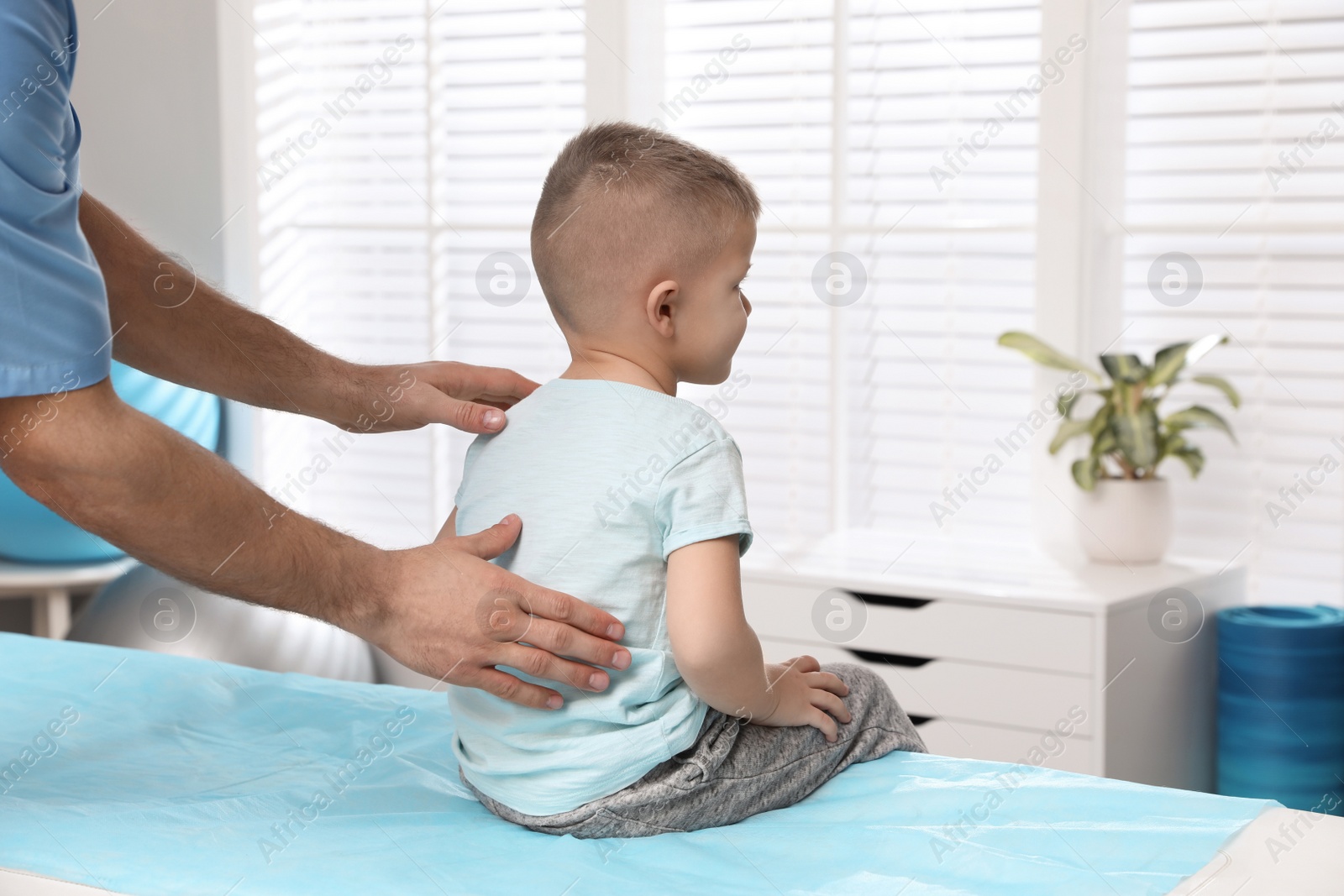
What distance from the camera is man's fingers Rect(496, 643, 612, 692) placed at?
1.04 metres

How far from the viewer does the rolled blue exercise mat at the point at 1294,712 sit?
221cm

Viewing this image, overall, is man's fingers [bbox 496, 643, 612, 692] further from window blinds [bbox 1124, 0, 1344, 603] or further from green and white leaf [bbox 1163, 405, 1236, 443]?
window blinds [bbox 1124, 0, 1344, 603]

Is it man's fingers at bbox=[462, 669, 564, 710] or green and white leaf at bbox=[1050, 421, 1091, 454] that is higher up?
green and white leaf at bbox=[1050, 421, 1091, 454]

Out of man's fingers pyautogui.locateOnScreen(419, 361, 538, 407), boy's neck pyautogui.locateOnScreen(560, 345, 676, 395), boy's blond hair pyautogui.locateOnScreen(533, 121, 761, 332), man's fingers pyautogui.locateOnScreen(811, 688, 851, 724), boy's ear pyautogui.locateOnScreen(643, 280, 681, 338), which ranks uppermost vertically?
boy's blond hair pyautogui.locateOnScreen(533, 121, 761, 332)

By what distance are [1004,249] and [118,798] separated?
209 centimetres

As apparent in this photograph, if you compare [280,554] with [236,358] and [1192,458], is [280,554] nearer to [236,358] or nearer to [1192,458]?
[236,358]

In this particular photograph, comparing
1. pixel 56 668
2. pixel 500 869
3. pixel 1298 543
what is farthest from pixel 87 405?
pixel 1298 543

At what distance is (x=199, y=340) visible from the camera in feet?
4.67

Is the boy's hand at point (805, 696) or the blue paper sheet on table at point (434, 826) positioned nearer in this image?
the blue paper sheet on table at point (434, 826)

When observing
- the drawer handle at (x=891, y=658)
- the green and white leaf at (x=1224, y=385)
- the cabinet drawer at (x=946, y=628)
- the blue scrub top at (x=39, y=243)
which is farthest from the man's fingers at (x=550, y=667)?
the green and white leaf at (x=1224, y=385)

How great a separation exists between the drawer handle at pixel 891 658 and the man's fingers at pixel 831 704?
3.73 feet

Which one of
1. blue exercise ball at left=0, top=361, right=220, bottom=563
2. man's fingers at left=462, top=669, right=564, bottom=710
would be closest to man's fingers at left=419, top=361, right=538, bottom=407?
man's fingers at left=462, top=669, right=564, bottom=710

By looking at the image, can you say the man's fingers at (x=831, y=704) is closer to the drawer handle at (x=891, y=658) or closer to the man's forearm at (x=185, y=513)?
the man's forearm at (x=185, y=513)

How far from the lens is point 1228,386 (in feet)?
7.89
